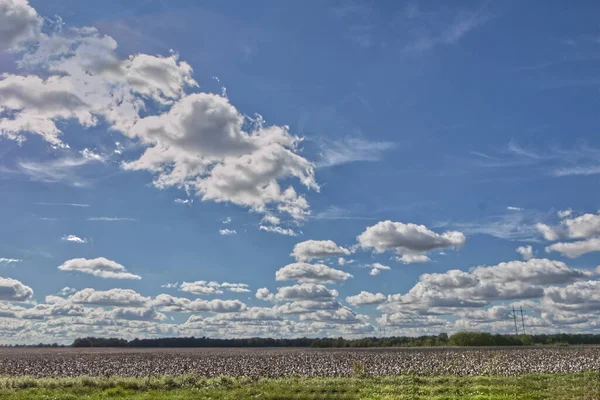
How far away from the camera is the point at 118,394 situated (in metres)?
31.9

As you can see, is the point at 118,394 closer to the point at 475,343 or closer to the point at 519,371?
the point at 519,371

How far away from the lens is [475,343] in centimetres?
15238

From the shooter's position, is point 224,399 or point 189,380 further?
point 189,380

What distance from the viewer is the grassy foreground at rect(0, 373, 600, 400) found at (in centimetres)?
3017

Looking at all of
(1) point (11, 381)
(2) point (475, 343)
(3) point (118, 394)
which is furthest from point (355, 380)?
(2) point (475, 343)

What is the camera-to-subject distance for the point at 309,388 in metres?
33.1

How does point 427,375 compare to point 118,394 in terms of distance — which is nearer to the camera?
point 118,394

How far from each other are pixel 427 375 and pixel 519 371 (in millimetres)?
9633

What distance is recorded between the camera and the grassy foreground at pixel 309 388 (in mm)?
30172

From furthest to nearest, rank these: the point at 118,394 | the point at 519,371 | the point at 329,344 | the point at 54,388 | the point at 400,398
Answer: the point at 329,344 → the point at 519,371 → the point at 54,388 → the point at 118,394 → the point at 400,398

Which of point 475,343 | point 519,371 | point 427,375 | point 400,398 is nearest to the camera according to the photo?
point 400,398

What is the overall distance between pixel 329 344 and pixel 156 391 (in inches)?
5563

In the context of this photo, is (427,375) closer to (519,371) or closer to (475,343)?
(519,371)

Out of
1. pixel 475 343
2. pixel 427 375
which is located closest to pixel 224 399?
pixel 427 375
